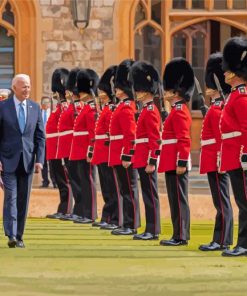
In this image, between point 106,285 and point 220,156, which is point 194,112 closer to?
point 220,156

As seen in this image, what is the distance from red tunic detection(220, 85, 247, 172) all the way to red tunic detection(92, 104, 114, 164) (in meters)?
3.14

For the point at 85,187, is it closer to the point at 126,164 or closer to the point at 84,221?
the point at 84,221

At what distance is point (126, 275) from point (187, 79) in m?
2.82

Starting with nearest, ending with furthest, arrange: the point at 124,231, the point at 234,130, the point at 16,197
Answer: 1. the point at 234,130
2. the point at 16,197
3. the point at 124,231

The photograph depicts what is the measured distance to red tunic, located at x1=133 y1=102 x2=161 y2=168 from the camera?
34.3 ft

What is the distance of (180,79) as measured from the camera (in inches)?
408

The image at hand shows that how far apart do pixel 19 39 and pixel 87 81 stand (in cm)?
654

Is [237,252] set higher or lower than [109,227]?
higher

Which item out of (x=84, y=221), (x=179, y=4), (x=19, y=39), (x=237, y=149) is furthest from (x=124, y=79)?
(x=179, y=4)

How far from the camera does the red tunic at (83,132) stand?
1256 cm

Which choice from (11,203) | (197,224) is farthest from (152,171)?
(197,224)

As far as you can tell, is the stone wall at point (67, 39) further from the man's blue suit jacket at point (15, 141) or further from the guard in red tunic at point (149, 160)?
the man's blue suit jacket at point (15, 141)

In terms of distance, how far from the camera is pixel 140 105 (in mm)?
11672

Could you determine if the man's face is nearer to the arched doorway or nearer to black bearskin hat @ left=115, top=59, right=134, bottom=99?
black bearskin hat @ left=115, top=59, right=134, bottom=99
